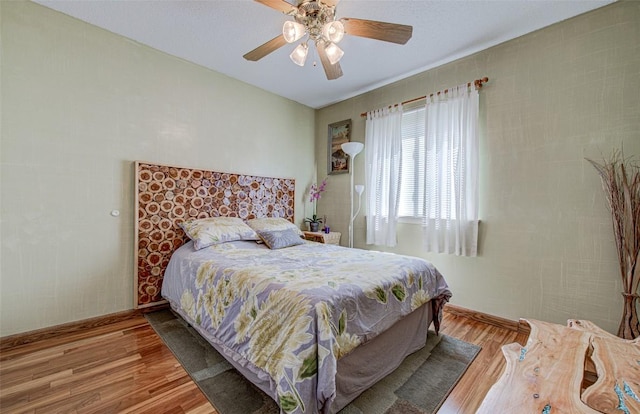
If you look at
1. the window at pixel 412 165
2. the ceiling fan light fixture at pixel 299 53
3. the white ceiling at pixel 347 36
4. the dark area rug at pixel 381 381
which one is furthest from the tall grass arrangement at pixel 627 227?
the ceiling fan light fixture at pixel 299 53

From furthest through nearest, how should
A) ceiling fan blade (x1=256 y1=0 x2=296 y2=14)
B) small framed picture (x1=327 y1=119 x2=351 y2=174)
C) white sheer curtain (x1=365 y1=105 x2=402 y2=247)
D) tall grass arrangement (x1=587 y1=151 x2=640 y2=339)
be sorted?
small framed picture (x1=327 y1=119 x2=351 y2=174)
white sheer curtain (x1=365 y1=105 x2=402 y2=247)
tall grass arrangement (x1=587 y1=151 x2=640 y2=339)
ceiling fan blade (x1=256 y1=0 x2=296 y2=14)

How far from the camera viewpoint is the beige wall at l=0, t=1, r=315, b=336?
6.72ft

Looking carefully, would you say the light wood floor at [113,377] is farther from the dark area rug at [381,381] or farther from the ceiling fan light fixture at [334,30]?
the ceiling fan light fixture at [334,30]

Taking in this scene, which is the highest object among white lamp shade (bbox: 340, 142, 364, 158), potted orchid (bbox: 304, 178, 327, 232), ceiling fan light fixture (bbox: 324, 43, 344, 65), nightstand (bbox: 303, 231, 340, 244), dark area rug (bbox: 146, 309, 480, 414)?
ceiling fan light fixture (bbox: 324, 43, 344, 65)

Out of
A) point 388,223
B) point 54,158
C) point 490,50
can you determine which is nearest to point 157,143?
point 54,158

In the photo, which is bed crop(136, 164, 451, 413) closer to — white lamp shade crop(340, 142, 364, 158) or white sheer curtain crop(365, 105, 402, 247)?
white sheer curtain crop(365, 105, 402, 247)

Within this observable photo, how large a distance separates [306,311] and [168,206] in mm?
2204

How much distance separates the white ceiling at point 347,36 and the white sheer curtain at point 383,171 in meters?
0.57

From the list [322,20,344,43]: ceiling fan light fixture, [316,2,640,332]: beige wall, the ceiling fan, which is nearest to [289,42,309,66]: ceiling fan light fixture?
the ceiling fan

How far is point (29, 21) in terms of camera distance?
2100 millimetres

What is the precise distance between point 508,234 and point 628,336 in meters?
0.99

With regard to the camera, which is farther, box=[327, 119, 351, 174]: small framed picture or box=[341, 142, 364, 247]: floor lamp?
box=[327, 119, 351, 174]: small framed picture

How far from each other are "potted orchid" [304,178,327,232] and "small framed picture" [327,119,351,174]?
28cm

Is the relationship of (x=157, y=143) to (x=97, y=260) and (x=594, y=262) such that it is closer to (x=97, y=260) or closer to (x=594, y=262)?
(x=97, y=260)
